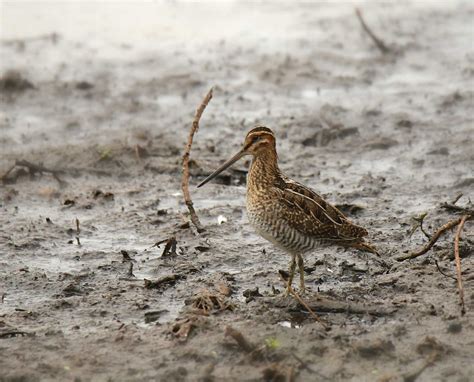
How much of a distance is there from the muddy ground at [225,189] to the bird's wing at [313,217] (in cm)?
34

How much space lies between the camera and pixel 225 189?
873 cm

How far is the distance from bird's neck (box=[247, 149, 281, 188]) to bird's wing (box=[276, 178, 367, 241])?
0.08 m

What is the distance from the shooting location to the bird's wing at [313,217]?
652cm

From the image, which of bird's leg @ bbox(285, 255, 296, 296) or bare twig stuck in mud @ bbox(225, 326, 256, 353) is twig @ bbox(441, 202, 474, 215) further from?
bare twig stuck in mud @ bbox(225, 326, 256, 353)

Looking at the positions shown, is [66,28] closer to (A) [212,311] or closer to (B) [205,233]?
(B) [205,233]

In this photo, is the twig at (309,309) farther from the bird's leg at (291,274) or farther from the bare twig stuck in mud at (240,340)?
the bare twig stuck in mud at (240,340)

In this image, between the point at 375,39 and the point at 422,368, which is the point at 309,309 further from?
the point at 375,39

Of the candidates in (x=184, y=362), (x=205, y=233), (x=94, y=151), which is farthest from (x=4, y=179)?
(x=184, y=362)

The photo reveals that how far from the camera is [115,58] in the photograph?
1200cm

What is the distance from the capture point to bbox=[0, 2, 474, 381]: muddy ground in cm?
587

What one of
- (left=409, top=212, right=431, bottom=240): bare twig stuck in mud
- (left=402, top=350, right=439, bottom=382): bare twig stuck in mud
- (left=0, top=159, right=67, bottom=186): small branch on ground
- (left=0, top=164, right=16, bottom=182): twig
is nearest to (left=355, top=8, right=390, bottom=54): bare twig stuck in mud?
(left=0, top=159, right=67, bottom=186): small branch on ground

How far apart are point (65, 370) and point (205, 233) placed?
226 cm

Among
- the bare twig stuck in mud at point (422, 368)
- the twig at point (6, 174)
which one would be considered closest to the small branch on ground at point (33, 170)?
the twig at point (6, 174)

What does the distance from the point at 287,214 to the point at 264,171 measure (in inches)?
15.5
